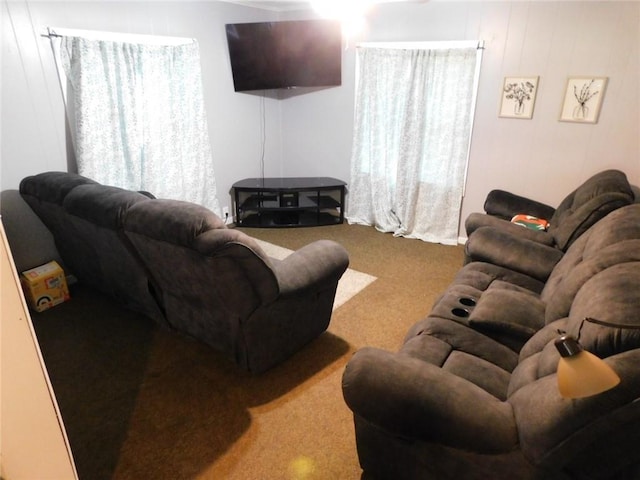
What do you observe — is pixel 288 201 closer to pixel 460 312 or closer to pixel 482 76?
pixel 482 76

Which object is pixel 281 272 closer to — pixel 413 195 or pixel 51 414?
pixel 51 414

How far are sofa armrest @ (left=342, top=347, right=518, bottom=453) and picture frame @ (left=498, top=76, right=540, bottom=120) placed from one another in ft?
9.54

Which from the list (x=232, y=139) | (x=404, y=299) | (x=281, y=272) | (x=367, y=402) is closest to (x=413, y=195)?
(x=404, y=299)

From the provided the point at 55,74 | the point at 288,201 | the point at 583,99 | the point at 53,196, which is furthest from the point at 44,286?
the point at 583,99

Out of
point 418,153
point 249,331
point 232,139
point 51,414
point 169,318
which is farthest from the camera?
point 232,139

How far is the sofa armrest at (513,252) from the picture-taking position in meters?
2.43

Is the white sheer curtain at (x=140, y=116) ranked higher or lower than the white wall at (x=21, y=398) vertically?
higher

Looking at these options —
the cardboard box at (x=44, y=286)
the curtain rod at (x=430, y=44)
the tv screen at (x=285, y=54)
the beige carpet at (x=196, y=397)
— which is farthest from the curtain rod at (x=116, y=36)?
the beige carpet at (x=196, y=397)

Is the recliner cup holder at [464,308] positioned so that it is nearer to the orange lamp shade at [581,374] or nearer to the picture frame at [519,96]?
the orange lamp shade at [581,374]

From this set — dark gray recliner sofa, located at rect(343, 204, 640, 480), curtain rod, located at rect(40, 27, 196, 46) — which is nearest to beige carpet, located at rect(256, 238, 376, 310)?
dark gray recliner sofa, located at rect(343, 204, 640, 480)

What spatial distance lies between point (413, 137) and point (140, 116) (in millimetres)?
2549

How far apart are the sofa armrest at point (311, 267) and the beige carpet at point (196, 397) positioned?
1.77 feet

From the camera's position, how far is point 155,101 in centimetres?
349

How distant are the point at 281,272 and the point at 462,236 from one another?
2676 millimetres
